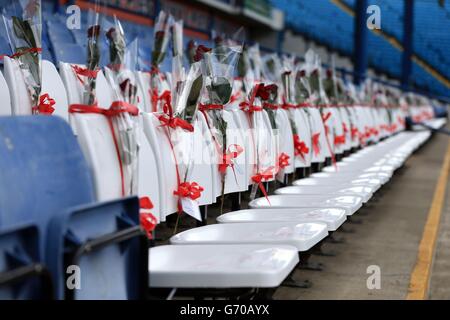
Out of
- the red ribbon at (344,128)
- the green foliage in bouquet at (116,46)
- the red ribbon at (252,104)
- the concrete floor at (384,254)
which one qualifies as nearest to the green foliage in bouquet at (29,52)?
the green foliage in bouquet at (116,46)

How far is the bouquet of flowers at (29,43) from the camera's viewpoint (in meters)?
2.96

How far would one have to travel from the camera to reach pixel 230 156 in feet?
9.49

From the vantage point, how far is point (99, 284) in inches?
62.3

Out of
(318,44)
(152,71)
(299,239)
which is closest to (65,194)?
(299,239)

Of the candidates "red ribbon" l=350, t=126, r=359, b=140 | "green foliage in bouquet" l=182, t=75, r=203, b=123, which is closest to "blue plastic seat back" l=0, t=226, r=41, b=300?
"green foliage in bouquet" l=182, t=75, r=203, b=123

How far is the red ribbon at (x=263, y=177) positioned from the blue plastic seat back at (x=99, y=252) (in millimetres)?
1402

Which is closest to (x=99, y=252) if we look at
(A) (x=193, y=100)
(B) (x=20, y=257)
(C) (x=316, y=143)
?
(B) (x=20, y=257)

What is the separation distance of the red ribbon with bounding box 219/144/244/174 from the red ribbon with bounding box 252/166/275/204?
0.50 ft

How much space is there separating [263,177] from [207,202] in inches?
22.8

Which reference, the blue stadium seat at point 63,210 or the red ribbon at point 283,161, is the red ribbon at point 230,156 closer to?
the red ribbon at point 283,161

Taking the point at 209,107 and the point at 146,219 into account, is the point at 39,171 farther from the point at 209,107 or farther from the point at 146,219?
the point at 209,107

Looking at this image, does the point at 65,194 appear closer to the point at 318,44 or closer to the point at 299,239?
the point at 299,239
